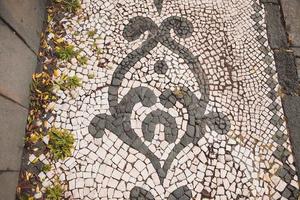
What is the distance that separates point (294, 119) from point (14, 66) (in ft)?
12.1

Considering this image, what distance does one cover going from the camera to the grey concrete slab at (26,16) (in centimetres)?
372

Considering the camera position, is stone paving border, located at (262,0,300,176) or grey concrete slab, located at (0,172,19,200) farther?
stone paving border, located at (262,0,300,176)

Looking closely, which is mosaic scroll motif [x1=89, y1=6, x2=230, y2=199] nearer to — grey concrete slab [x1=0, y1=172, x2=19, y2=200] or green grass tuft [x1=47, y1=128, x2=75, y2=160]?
green grass tuft [x1=47, y1=128, x2=75, y2=160]

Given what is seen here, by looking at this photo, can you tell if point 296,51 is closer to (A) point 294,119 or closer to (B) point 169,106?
(A) point 294,119


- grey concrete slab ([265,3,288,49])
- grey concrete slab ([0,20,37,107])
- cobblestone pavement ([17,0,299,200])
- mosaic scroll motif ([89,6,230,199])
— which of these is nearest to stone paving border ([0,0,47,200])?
grey concrete slab ([0,20,37,107])

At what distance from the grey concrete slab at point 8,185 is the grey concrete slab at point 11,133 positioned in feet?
0.24

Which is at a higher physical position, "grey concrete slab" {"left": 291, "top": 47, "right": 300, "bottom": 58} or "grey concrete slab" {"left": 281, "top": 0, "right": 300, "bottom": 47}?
"grey concrete slab" {"left": 281, "top": 0, "right": 300, "bottom": 47}

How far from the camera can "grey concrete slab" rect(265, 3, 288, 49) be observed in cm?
501

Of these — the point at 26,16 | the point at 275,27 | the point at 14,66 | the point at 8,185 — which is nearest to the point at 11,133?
the point at 8,185

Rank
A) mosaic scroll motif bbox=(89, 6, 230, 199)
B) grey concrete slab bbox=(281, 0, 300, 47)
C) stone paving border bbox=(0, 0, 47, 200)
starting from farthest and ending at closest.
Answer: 1. grey concrete slab bbox=(281, 0, 300, 47)
2. mosaic scroll motif bbox=(89, 6, 230, 199)
3. stone paving border bbox=(0, 0, 47, 200)

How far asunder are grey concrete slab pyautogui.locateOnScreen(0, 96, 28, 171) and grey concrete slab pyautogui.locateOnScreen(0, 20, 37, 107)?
124mm

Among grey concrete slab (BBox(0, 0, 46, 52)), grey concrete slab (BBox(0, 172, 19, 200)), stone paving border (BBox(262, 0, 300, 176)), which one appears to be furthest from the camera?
stone paving border (BBox(262, 0, 300, 176))

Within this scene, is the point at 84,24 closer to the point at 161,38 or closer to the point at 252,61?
the point at 161,38

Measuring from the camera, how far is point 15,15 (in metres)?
3.88
